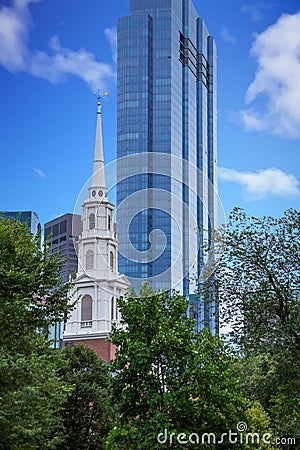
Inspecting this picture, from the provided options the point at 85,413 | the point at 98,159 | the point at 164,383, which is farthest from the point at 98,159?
the point at 164,383

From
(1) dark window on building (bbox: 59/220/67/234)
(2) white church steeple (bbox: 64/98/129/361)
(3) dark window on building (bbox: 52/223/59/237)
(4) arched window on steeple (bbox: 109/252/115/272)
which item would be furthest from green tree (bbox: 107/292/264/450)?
→ (3) dark window on building (bbox: 52/223/59/237)

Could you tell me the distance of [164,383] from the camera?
86.6ft

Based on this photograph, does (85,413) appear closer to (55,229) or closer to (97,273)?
(97,273)

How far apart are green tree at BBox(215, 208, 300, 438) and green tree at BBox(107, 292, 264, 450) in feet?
4.42

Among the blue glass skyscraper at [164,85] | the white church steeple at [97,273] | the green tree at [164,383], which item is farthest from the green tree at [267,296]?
the blue glass skyscraper at [164,85]

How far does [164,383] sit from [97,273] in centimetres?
5954

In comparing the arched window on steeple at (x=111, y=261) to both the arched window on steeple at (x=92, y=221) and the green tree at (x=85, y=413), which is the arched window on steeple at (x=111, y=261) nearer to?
the arched window on steeple at (x=92, y=221)

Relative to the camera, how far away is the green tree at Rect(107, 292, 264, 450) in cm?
2530

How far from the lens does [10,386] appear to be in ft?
91.0

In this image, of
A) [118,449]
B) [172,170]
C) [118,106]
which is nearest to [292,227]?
[118,449]

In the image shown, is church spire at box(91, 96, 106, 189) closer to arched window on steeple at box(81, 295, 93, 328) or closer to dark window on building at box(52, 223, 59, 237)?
arched window on steeple at box(81, 295, 93, 328)

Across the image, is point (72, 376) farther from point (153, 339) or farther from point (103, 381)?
point (153, 339)

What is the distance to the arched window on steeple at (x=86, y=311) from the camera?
86.7 metres

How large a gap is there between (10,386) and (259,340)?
8608mm
